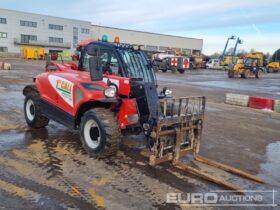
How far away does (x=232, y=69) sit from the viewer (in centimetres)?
3328

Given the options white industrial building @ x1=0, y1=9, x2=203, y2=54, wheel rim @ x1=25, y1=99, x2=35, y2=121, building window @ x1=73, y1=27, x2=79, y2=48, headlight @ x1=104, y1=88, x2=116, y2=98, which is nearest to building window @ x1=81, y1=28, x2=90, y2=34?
white industrial building @ x1=0, y1=9, x2=203, y2=54

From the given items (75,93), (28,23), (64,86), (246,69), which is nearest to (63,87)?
(64,86)

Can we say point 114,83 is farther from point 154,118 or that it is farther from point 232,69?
point 232,69

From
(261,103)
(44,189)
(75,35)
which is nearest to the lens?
(44,189)

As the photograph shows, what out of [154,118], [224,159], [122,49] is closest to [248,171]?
[224,159]

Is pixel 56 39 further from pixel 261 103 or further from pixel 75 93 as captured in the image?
pixel 75 93

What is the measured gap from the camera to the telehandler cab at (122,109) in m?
5.17

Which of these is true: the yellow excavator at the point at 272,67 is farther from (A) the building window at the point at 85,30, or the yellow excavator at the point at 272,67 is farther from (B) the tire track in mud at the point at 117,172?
(B) the tire track in mud at the point at 117,172

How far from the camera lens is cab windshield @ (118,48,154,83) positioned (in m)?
A: 6.11

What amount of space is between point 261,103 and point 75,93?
30.0 feet

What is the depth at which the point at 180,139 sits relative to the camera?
5.32 metres

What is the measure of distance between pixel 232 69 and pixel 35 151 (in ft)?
99.8
